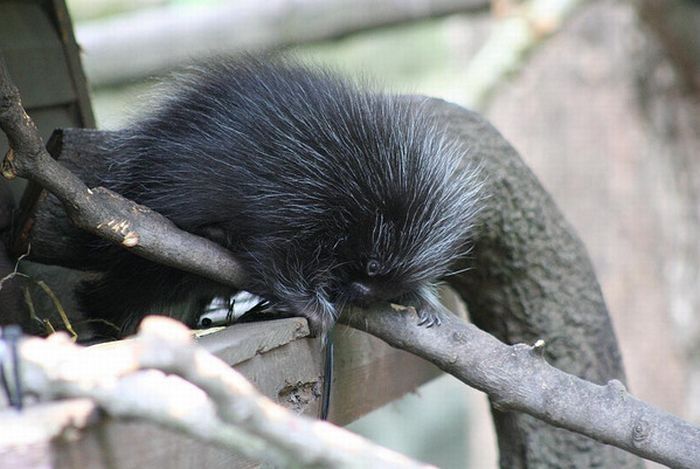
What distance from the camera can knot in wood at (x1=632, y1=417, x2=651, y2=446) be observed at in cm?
125

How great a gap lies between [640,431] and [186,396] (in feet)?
2.34

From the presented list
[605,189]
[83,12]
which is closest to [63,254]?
[605,189]

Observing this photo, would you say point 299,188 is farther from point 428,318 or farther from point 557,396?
point 557,396

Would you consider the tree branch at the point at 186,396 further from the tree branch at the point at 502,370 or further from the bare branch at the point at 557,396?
the bare branch at the point at 557,396

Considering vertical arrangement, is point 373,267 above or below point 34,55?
below

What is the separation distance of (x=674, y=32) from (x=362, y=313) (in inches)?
101

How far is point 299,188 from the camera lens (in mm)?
1366

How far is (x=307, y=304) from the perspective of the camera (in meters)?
1.35

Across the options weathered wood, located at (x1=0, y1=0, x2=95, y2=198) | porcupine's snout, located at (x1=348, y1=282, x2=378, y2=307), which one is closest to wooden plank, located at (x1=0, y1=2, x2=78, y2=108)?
weathered wood, located at (x1=0, y1=0, x2=95, y2=198)

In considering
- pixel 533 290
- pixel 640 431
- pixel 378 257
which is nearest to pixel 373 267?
pixel 378 257

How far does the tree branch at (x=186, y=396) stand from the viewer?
28.1 inches

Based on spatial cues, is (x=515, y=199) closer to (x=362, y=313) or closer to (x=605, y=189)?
(x=362, y=313)

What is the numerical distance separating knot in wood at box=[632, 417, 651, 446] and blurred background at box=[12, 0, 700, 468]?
2544 millimetres

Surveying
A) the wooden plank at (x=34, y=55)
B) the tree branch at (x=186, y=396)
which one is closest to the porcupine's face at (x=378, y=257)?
the tree branch at (x=186, y=396)
